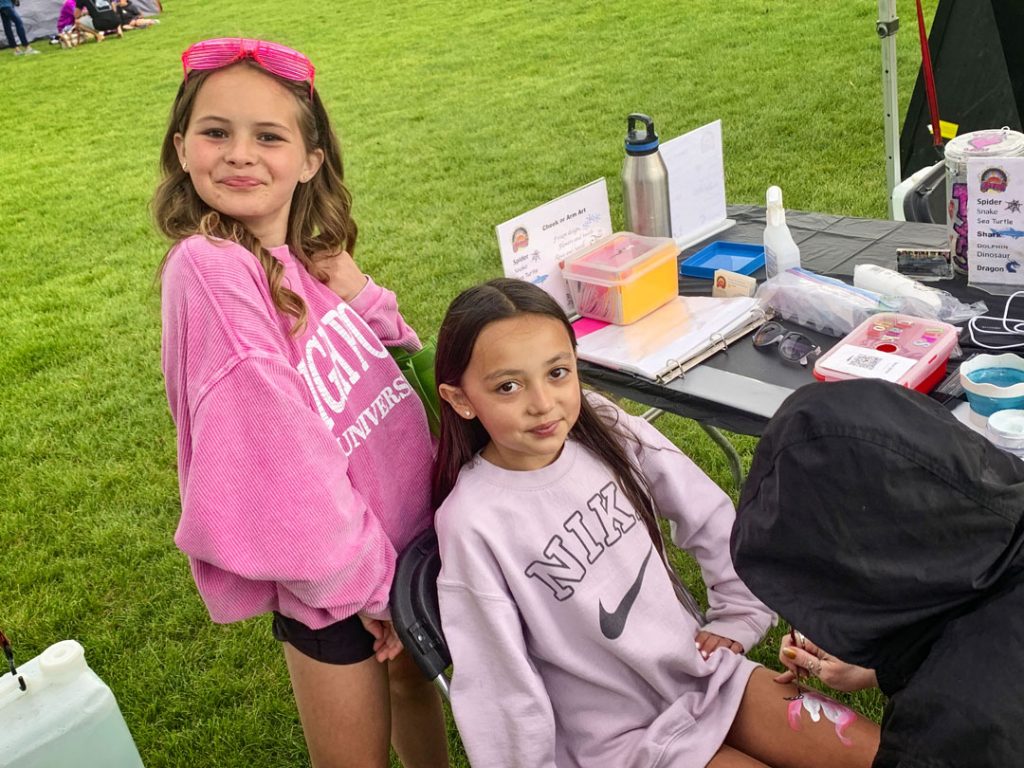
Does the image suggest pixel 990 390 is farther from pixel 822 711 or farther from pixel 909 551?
pixel 909 551

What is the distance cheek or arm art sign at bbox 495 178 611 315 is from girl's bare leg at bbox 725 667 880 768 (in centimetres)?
98

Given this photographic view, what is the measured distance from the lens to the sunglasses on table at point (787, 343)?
1935 mm

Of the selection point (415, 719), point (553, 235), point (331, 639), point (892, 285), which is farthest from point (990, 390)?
point (415, 719)

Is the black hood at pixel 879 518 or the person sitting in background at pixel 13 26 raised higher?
the black hood at pixel 879 518

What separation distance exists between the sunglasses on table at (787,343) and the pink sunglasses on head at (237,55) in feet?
3.40

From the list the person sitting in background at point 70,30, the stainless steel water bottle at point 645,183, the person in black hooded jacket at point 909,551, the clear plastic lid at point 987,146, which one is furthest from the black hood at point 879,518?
the person sitting in background at point 70,30

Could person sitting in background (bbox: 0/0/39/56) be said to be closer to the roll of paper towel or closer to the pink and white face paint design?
the roll of paper towel

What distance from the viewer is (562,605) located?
163cm

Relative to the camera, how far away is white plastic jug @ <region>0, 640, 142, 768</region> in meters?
1.86

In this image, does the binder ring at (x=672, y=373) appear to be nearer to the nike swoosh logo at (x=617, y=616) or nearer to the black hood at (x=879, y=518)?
the nike swoosh logo at (x=617, y=616)

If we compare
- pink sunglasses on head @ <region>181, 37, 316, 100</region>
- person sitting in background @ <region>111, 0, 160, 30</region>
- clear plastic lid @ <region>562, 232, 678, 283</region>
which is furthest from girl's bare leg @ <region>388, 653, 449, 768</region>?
person sitting in background @ <region>111, 0, 160, 30</region>

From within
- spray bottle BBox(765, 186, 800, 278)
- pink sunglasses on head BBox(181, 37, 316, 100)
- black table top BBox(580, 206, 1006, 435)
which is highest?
pink sunglasses on head BBox(181, 37, 316, 100)

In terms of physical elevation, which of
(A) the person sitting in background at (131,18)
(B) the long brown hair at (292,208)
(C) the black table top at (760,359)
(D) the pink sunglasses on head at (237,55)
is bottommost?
(A) the person sitting in background at (131,18)

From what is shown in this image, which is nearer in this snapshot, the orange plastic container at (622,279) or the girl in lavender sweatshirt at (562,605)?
the girl in lavender sweatshirt at (562,605)
